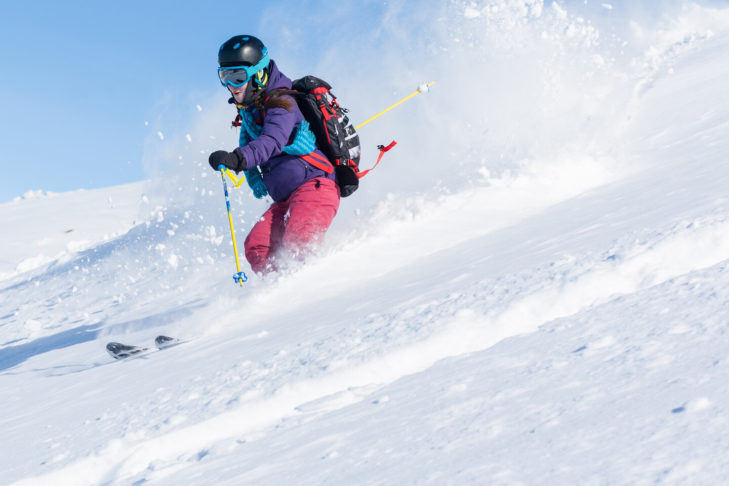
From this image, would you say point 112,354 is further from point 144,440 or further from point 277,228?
point 144,440

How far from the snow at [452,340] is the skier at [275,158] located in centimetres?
28

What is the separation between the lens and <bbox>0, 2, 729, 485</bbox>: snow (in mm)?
1363

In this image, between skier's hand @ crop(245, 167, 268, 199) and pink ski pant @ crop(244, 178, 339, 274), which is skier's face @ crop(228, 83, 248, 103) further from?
pink ski pant @ crop(244, 178, 339, 274)

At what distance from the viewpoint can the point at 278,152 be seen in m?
4.59

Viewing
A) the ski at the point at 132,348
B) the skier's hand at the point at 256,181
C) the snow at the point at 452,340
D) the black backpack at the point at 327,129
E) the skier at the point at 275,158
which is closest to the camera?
the snow at the point at 452,340

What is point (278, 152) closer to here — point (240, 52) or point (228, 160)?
point (228, 160)

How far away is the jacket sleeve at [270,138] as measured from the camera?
14.2ft

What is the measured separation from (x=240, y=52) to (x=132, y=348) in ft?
6.96

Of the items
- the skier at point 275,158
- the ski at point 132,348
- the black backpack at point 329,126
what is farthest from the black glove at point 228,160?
the ski at point 132,348

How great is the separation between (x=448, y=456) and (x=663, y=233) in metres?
1.71

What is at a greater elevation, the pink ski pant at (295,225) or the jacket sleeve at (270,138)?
the jacket sleeve at (270,138)

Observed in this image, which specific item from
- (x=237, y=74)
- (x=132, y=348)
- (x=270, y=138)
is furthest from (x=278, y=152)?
(x=132, y=348)

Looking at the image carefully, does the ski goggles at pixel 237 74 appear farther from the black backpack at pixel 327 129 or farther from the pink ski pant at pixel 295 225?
the pink ski pant at pixel 295 225

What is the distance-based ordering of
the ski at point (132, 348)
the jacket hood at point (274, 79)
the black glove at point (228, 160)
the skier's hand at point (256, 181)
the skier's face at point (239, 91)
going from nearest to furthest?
the black glove at point (228, 160), the ski at point (132, 348), the skier's face at point (239, 91), the jacket hood at point (274, 79), the skier's hand at point (256, 181)
